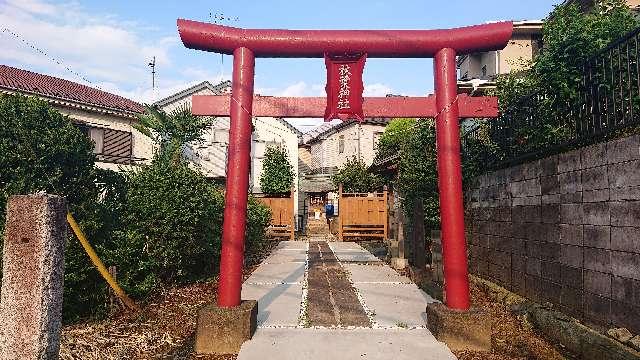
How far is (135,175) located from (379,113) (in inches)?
191

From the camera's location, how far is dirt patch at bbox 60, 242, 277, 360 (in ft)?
14.5

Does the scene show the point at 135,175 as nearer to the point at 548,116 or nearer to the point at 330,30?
the point at 330,30

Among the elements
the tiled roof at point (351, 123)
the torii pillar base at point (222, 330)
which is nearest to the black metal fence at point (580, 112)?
the torii pillar base at point (222, 330)

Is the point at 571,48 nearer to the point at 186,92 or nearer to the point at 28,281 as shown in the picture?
the point at 28,281

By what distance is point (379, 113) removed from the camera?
5.43 metres

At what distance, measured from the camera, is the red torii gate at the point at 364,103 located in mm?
4898

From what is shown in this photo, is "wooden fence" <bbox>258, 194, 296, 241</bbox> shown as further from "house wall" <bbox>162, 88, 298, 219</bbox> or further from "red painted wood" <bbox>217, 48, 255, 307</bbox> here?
"red painted wood" <bbox>217, 48, 255, 307</bbox>

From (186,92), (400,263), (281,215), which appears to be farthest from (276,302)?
(186,92)

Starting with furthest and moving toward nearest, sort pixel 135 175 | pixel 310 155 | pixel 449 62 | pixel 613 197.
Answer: pixel 310 155 → pixel 135 175 → pixel 449 62 → pixel 613 197

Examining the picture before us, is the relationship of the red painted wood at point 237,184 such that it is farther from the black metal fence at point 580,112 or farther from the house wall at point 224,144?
the house wall at point 224,144

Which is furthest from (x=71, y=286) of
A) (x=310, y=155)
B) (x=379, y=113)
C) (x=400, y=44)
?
(x=310, y=155)

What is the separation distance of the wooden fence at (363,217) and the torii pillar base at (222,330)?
13.5 meters

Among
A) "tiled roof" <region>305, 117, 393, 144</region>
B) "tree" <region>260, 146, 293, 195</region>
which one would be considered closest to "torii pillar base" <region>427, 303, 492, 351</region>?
"tree" <region>260, 146, 293, 195</region>

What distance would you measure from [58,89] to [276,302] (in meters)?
18.2
